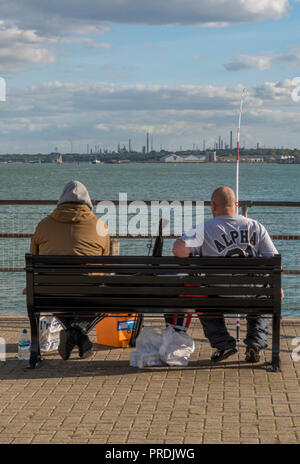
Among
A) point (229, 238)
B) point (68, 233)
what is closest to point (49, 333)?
point (68, 233)

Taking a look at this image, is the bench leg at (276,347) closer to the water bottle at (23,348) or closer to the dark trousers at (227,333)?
the dark trousers at (227,333)

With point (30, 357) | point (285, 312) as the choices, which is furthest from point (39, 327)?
point (285, 312)

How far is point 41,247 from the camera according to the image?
21.8 feet

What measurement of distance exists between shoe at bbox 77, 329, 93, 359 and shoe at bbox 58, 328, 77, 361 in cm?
6

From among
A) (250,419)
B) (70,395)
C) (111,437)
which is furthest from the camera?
(70,395)

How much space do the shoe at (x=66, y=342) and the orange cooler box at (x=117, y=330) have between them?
587 millimetres

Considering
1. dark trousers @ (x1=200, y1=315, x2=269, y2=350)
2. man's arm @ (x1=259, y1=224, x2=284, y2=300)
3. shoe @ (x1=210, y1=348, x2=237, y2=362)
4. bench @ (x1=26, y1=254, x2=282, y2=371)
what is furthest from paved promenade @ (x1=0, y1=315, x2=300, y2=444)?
man's arm @ (x1=259, y1=224, x2=284, y2=300)

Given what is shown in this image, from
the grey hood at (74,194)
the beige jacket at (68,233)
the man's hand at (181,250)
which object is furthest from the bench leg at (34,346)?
the man's hand at (181,250)

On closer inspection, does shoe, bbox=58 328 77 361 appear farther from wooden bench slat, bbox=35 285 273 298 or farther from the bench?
wooden bench slat, bbox=35 285 273 298

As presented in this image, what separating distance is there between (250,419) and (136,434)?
2.60 ft

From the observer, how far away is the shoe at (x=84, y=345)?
650 centimetres

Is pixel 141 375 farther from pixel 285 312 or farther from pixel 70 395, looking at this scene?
pixel 285 312

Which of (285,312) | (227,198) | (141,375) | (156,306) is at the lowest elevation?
(285,312)

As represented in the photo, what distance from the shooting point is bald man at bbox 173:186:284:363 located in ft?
21.0
